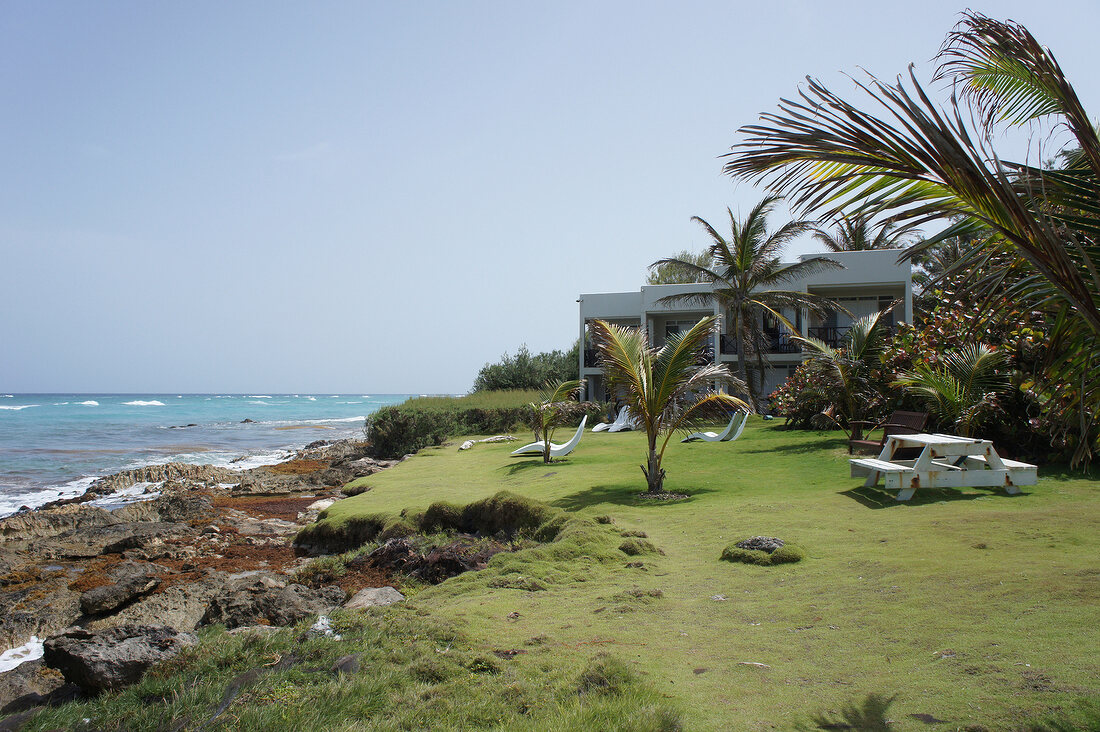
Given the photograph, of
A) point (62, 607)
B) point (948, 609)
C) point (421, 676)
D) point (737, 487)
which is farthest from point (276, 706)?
point (737, 487)

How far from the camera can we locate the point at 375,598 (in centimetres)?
604

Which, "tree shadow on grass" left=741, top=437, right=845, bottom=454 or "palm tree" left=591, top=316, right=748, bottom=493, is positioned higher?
"palm tree" left=591, top=316, right=748, bottom=493

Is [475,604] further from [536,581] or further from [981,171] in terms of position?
[981,171]

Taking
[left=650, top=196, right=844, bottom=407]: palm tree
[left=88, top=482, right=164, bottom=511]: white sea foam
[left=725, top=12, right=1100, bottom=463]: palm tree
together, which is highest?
[left=650, top=196, right=844, bottom=407]: palm tree

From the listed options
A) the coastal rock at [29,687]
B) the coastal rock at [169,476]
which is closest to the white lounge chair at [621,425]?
the coastal rock at [169,476]

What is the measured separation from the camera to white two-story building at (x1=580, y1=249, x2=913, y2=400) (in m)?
27.3

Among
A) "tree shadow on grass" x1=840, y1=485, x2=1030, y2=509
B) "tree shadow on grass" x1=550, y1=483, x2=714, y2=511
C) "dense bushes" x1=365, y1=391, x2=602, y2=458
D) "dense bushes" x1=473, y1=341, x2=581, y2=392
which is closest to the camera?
"tree shadow on grass" x1=840, y1=485, x2=1030, y2=509

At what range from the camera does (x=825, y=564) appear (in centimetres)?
613

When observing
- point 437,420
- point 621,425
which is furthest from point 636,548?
point 437,420

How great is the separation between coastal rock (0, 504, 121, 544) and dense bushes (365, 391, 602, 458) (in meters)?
10.1

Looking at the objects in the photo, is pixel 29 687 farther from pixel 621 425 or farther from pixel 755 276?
pixel 755 276

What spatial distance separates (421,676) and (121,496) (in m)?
18.5

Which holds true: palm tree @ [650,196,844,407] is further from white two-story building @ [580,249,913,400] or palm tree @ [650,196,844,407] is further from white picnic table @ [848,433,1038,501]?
white picnic table @ [848,433,1038,501]

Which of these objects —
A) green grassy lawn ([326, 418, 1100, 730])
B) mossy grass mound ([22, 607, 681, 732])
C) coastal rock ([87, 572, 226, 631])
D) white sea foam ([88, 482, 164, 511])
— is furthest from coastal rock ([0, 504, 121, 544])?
mossy grass mound ([22, 607, 681, 732])
